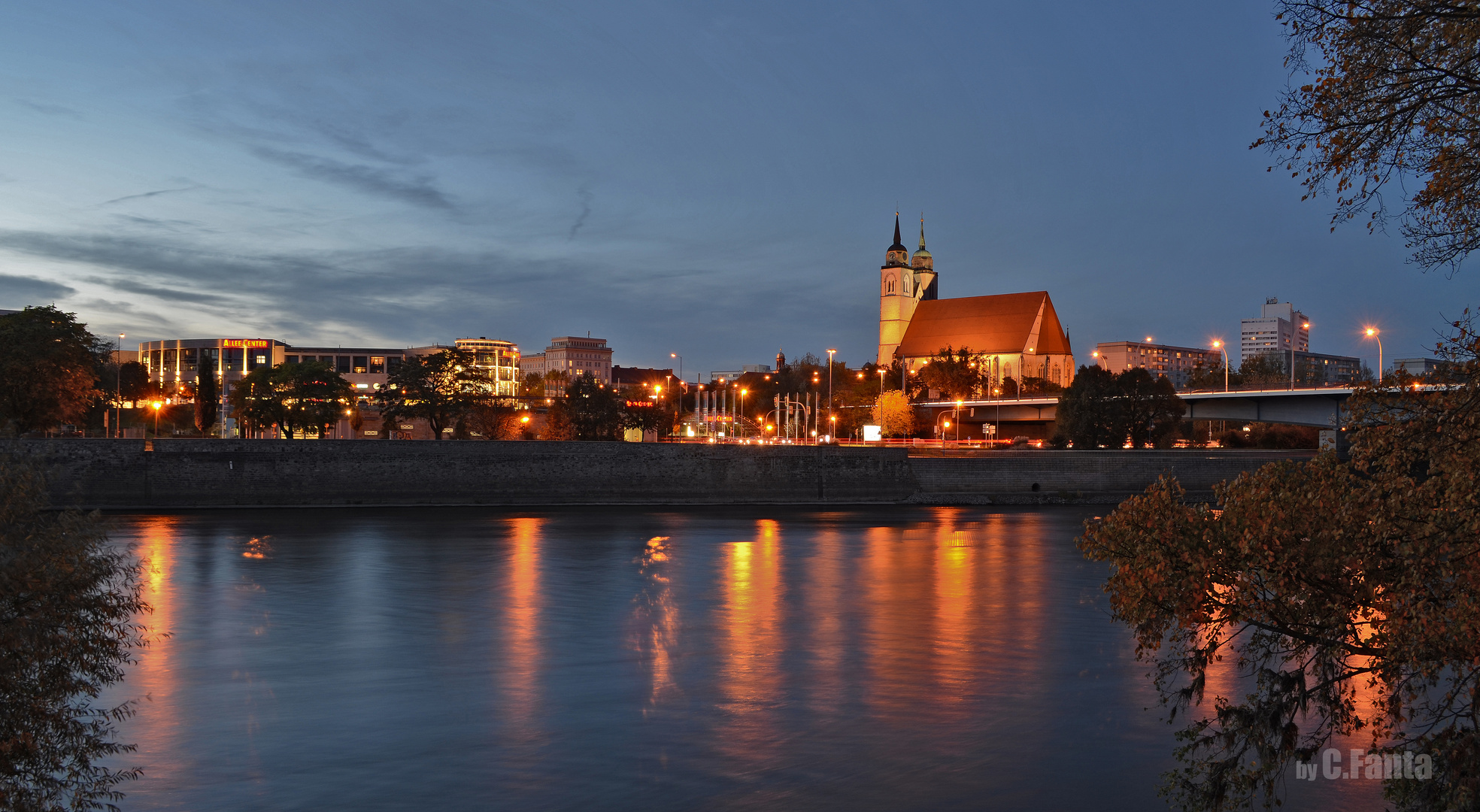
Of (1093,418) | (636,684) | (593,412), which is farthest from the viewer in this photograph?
(593,412)

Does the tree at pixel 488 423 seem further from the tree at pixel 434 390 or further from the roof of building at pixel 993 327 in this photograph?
the roof of building at pixel 993 327

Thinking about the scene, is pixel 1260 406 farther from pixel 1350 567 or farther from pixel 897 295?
pixel 897 295

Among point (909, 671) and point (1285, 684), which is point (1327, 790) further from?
point (909, 671)

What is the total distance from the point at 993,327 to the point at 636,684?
12271 cm

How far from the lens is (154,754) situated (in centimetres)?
1225

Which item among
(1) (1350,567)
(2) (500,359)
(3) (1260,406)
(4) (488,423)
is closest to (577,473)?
(4) (488,423)

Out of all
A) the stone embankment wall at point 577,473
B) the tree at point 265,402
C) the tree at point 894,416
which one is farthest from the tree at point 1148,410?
the tree at point 265,402

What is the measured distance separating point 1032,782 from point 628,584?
609 inches

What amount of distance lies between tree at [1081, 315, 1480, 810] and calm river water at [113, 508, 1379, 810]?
14.2 feet

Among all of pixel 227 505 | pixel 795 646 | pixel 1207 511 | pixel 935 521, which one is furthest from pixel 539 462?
pixel 1207 511

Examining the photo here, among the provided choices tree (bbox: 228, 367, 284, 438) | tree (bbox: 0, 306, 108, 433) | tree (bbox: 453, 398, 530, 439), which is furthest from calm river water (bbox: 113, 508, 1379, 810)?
tree (bbox: 228, 367, 284, 438)

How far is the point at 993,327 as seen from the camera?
133 metres

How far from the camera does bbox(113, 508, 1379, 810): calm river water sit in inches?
448

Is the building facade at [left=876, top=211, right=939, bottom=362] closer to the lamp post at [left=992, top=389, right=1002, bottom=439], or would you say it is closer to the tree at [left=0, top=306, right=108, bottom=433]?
the lamp post at [left=992, top=389, right=1002, bottom=439]
